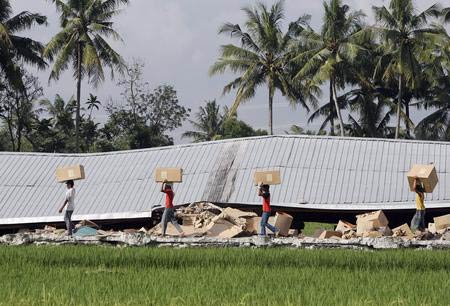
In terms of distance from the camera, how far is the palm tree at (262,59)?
142 ft

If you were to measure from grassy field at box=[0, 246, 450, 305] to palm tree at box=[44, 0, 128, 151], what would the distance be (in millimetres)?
27055

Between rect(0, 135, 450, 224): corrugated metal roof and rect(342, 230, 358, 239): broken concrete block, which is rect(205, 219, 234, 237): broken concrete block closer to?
rect(342, 230, 358, 239): broken concrete block

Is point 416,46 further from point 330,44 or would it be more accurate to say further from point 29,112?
point 29,112

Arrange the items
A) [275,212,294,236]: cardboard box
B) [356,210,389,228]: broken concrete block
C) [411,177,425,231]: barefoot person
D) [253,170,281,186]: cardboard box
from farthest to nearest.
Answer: [275,212,294,236]: cardboard box, [356,210,389,228]: broken concrete block, [253,170,281,186]: cardboard box, [411,177,425,231]: barefoot person

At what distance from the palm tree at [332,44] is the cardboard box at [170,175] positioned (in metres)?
22.1

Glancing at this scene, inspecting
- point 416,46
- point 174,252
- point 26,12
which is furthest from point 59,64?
point 174,252

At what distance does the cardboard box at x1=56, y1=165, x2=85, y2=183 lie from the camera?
71.2ft

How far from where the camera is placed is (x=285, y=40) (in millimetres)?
44375

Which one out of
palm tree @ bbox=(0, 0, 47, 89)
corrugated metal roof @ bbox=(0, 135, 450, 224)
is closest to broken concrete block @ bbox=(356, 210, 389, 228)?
corrugated metal roof @ bbox=(0, 135, 450, 224)

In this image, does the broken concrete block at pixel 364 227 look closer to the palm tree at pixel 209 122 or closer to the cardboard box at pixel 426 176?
the cardboard box at pixel 426 176

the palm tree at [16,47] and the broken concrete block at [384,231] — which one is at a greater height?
the palm tree at [16,47]

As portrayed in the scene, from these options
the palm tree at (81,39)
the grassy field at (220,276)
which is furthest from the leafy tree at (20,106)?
the grassy field at (220,276)

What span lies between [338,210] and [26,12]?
19246mm

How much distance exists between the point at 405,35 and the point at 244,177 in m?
19.4
